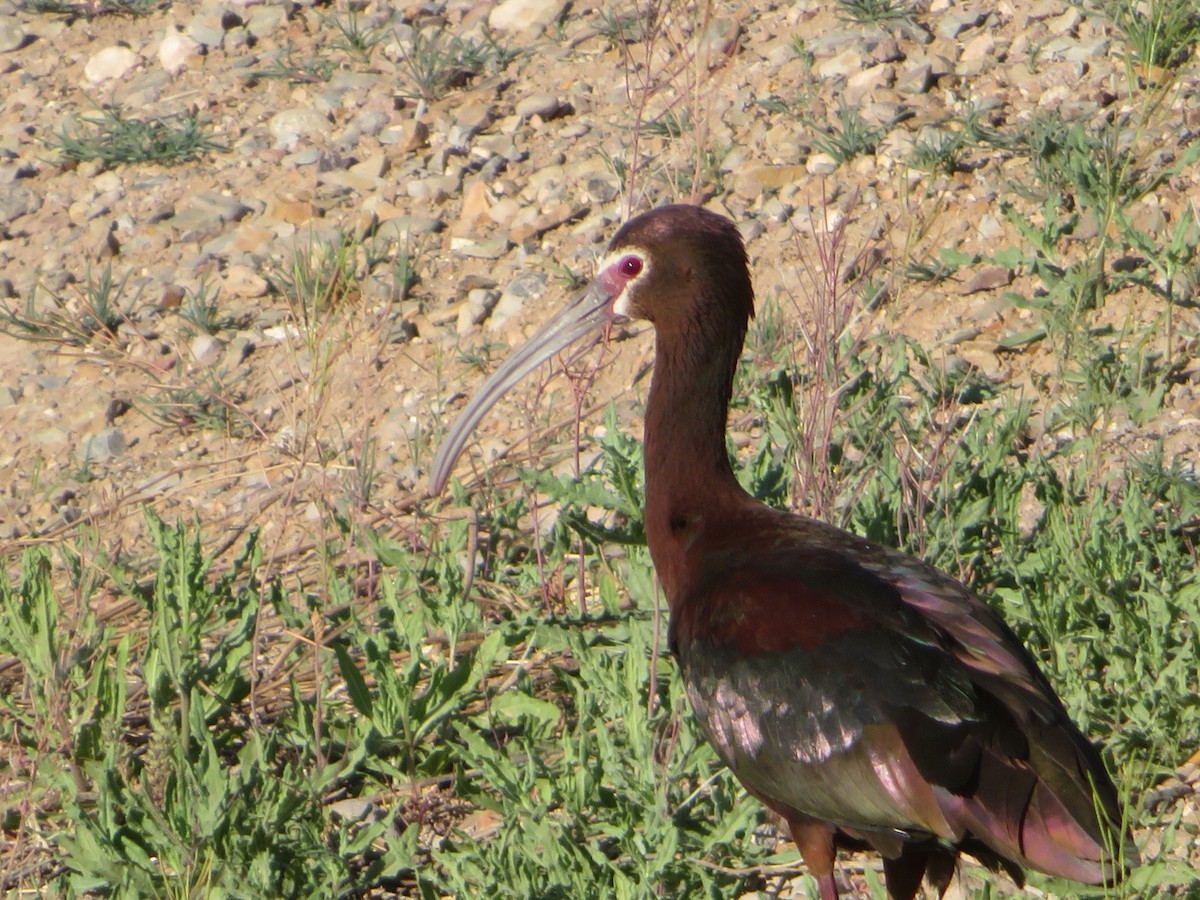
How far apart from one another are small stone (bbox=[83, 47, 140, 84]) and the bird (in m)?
4.12

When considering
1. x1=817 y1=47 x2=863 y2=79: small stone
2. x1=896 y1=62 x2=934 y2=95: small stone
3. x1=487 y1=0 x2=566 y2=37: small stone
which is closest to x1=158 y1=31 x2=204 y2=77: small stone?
x1=487 y1=0 x2=566 y2=37: small stone

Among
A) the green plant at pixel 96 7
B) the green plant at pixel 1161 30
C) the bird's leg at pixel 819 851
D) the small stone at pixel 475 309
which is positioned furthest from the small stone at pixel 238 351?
the green plant at pixel 1161 30

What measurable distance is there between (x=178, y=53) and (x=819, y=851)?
17.6 ft

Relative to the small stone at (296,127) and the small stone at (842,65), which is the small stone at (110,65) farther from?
the small stone at (842,65)

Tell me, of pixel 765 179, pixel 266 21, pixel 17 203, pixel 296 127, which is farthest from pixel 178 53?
pixel 765 179

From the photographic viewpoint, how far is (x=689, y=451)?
13.0 ft

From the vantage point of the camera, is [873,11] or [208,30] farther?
[208,30]

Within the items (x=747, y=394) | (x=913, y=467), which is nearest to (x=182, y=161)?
(x=747, y=394)

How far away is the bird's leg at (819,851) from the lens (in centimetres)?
349

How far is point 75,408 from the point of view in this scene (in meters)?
5.91

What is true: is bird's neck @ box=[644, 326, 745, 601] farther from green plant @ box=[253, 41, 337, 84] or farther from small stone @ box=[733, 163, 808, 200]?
green plant @ box=[253, 41, 337, 84]

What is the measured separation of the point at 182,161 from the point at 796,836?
4.55m

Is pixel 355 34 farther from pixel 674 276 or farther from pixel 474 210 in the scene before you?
pixel 674 276

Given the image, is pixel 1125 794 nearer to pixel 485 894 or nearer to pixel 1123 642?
pixel 1123 642
